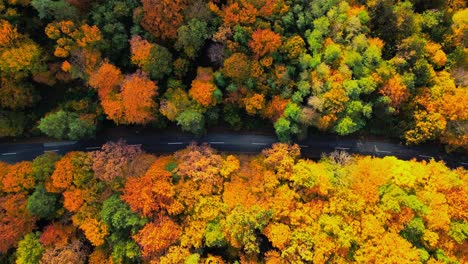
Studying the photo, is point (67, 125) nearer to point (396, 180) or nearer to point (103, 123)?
point (103, 123)

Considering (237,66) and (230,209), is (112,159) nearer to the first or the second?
(230,209)

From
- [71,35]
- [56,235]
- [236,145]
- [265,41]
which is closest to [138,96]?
[71,35]

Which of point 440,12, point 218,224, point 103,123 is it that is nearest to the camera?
point 218,224

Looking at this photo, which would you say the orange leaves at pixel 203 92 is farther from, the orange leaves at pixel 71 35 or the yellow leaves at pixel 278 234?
the yellow leaves at pixel 278 234

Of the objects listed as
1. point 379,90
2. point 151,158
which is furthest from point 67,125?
point 379,90

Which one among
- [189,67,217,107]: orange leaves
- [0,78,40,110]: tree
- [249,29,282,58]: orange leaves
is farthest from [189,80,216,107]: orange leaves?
[0,78,40,110]: tree
